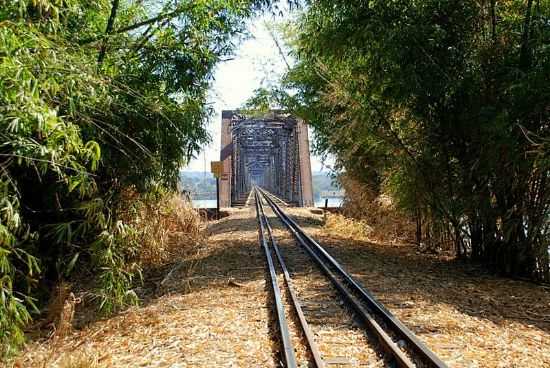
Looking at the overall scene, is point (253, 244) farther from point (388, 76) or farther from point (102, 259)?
point (102, 259)

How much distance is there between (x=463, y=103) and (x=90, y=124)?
468cm

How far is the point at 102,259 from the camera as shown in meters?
4.61

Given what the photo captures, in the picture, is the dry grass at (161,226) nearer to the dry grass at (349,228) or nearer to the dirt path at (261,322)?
the dirt path at (261,322)

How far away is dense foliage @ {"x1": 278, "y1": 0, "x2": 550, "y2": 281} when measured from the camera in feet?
18.2

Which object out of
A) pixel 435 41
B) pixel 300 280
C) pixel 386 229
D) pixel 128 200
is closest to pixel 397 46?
pixel 435 41

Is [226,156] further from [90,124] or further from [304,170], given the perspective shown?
[90,124]

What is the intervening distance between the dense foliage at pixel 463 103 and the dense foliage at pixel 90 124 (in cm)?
174

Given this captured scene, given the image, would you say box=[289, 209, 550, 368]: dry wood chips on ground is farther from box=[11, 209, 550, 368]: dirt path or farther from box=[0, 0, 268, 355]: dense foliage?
box=[0, 0, 268, 355]: dense foliage

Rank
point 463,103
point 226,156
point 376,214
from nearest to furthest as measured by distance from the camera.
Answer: point 463,103 < point 376,214 < point 226,156

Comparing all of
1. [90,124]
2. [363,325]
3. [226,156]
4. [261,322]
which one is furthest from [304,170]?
[90,124]

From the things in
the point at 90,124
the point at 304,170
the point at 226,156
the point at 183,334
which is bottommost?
the point at 183,334

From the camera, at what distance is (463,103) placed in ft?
21.2

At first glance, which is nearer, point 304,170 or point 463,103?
point 463,103

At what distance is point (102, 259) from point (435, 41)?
187 inches
